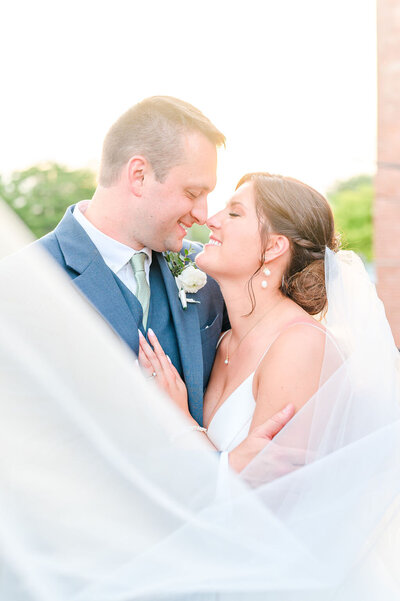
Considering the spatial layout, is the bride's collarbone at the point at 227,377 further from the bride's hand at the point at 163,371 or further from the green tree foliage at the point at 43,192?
Answer: the green tree foliage at the point at 43,192

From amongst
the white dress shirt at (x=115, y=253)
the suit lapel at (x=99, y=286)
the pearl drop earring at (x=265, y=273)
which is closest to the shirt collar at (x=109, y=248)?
the white dress shirt at (x=115, y=253)

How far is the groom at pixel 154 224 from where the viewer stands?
A: 2539 millimetres

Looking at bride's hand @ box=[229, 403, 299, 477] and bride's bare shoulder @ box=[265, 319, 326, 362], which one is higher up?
bride's bare shoulder @ box=[265, 319, 326, 362]

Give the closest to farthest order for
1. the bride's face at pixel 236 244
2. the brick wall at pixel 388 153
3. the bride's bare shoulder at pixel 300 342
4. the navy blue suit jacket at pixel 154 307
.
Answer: the bride's bare shoulder at pixel 300 342 < the navy blue suit jacket at pixel 154 307 < the bride's face at pixel 236 244 < the brick wall at pixel 388 153

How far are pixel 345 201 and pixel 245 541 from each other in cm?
4815

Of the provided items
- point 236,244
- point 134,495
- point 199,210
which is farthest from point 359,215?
point 134,495

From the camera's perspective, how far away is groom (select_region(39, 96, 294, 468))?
8.33 feet

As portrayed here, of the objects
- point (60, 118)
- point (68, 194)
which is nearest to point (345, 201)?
point (68, 194)

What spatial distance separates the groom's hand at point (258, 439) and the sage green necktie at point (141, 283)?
636mm

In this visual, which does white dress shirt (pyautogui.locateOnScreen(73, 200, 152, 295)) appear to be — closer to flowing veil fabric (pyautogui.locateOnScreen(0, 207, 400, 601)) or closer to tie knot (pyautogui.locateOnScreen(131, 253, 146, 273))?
tie knot (pyautogui.locateOnScreen(131, 253, 146, 273))

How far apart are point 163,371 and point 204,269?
478 mm

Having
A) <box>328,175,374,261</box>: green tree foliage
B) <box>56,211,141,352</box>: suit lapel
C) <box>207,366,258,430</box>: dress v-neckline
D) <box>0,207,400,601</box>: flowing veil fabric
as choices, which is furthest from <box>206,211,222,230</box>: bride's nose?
<box>328,175,374,261</box>: green tree foliage

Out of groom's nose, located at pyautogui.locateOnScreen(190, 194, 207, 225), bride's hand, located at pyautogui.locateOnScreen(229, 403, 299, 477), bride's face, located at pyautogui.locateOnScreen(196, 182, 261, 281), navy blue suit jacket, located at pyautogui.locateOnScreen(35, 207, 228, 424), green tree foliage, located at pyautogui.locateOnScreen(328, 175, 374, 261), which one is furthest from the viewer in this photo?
green tree foliage, located at pyautogui.locateOnScreen(328, 175, 374, 261)

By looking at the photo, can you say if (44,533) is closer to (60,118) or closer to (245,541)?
(245,541)
